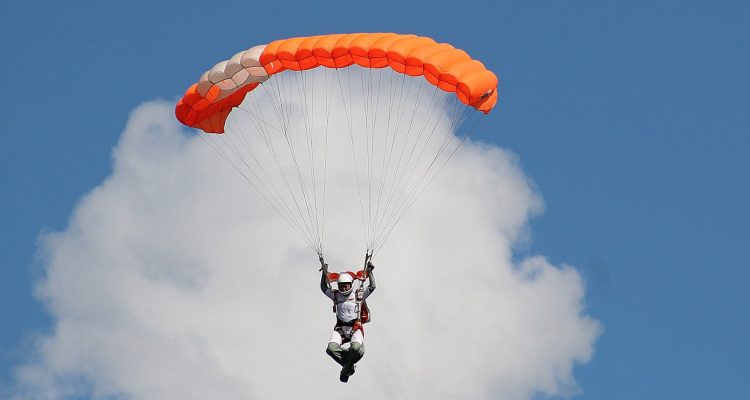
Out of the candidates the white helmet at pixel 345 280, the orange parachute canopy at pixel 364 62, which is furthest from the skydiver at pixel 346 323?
the orange parachute canopy at pixel 364 62

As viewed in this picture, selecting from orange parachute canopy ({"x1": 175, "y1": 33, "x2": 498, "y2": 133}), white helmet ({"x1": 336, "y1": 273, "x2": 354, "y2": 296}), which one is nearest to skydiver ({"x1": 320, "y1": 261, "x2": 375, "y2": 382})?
white helmet ({"x1": 336, "y1": 273, "x2": 354, "y2": 296})

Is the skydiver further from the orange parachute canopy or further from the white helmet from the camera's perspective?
the orange parachute canopy

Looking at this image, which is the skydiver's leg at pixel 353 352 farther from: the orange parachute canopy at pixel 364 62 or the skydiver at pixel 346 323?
the orange parachute canopy at pixel 364 62

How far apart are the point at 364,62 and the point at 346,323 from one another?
5662mm

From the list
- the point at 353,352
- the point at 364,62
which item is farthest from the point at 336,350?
the point at 364,62

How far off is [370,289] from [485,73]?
17.4 ft

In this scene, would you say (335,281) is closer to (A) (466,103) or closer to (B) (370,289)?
(B) (370,289)

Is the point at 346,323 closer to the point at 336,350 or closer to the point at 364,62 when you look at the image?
the point at 336,350

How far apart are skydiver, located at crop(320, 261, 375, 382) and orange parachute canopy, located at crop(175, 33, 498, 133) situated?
4.31 meters

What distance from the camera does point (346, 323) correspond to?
34875mm

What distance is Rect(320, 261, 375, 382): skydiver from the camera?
1361 inches

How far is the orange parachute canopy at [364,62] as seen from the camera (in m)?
34.8

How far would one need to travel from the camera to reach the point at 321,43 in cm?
3556

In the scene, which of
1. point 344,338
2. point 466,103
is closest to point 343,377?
point 344,338
